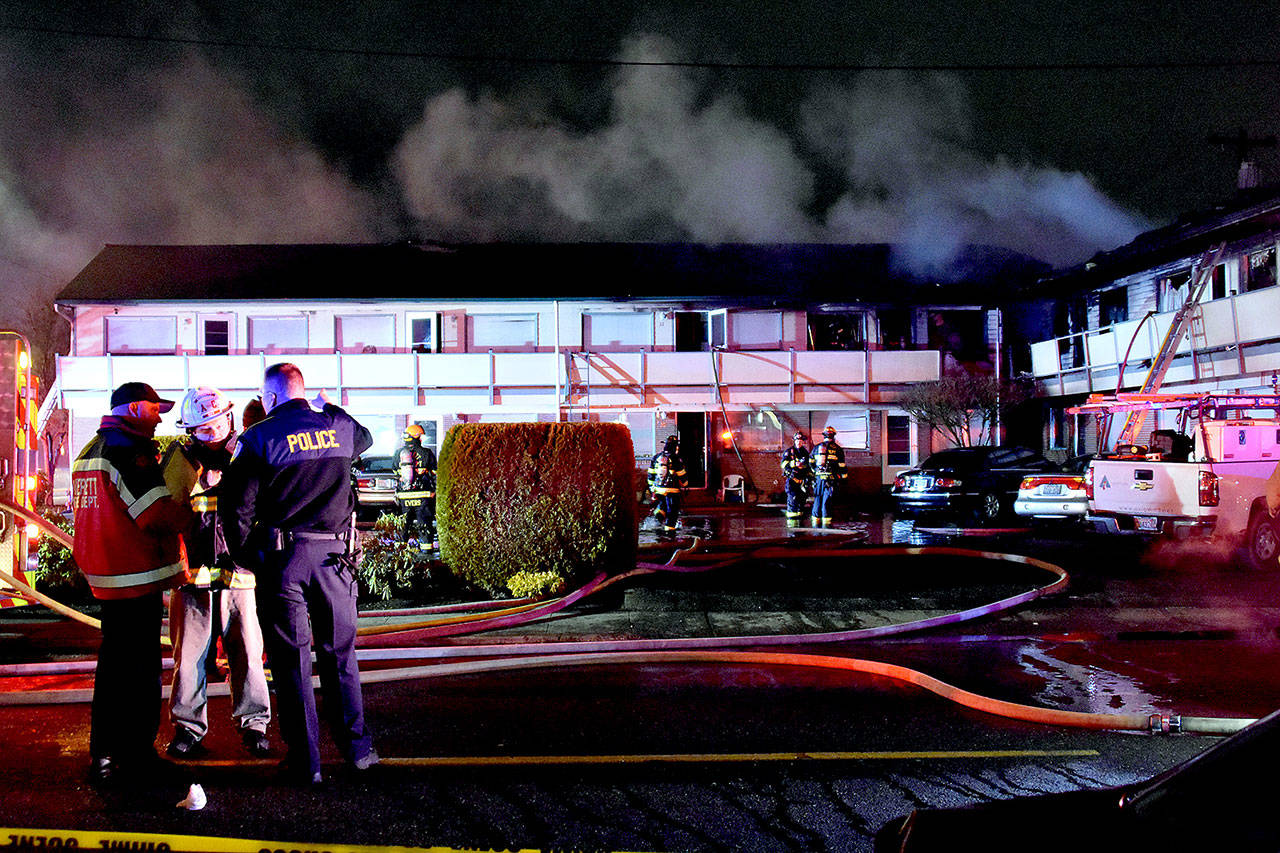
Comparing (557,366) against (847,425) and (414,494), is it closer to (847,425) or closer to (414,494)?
(847,425)

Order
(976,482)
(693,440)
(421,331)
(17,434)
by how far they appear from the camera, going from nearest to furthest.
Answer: (17,434) < (976,482) < (693,440) < (421,331)

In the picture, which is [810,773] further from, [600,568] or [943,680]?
[600,568]

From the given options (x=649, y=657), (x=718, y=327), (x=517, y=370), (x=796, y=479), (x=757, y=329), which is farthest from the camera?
(x=718, y=327)

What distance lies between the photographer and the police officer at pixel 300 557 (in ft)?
12.5

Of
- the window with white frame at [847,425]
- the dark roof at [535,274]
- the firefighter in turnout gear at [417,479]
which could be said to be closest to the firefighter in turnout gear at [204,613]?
the firefighter in turnout gear at [417,479]

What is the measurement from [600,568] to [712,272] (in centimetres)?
1989

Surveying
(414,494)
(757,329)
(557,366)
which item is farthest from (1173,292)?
(414,494)

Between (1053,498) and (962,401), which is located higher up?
(962,401)

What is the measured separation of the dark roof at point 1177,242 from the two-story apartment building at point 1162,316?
0.02 m

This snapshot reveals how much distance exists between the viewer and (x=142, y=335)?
86.1ft

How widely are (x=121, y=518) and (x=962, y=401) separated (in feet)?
68.4

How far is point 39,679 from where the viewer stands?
5832 mm

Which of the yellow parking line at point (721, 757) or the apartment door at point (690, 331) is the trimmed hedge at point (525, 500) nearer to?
the yellow parking line at point (721, 757)

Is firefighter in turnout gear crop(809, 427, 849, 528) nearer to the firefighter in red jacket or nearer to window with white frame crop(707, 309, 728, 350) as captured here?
window with white frame crop(707, 309, 728, 350)
